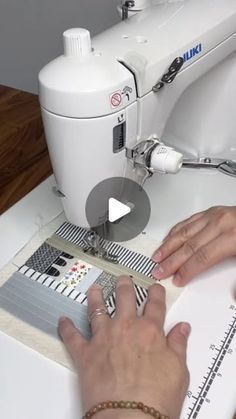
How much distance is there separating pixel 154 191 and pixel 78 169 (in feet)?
1.08

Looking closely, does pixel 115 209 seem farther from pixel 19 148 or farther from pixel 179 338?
→ pixel 19 148

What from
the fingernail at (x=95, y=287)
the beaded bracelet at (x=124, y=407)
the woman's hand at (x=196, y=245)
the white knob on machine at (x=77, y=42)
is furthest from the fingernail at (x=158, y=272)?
the white knob on machine at (x=77, y=42)

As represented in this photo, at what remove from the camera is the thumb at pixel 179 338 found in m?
0.74

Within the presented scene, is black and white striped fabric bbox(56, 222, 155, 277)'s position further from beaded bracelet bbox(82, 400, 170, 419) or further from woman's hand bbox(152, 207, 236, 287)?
beaded bracelet bbox(82, 400, 170, 419)

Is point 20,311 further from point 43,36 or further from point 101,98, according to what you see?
point 43,36

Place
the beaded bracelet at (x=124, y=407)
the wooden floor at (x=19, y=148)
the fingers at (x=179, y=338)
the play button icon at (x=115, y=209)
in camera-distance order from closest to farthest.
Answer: the beaded bracelet at (x=124, y=407)
the fingers at (x=179, y=338)
the play button icon at (x=115, y=209)
the wooden floor at (x=19, y=148)

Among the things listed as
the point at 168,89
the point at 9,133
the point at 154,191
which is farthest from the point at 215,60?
the point at 9,133

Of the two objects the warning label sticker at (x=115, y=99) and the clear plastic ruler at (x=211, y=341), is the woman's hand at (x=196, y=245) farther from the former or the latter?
the warning label sticker at (x=115, y=99)

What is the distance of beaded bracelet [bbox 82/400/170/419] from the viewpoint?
25.1 inches

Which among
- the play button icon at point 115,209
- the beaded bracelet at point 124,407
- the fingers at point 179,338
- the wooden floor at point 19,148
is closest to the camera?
the beaded bracelet at point 124,407

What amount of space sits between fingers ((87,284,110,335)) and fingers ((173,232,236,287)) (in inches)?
5.7

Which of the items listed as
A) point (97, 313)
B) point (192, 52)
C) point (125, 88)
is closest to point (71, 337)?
point (97, 313)

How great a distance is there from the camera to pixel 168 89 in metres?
0.84

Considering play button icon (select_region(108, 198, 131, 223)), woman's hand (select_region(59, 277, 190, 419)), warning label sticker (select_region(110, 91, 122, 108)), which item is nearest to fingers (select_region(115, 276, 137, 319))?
woman's hand (select_region(59, 277, 190, 419))
